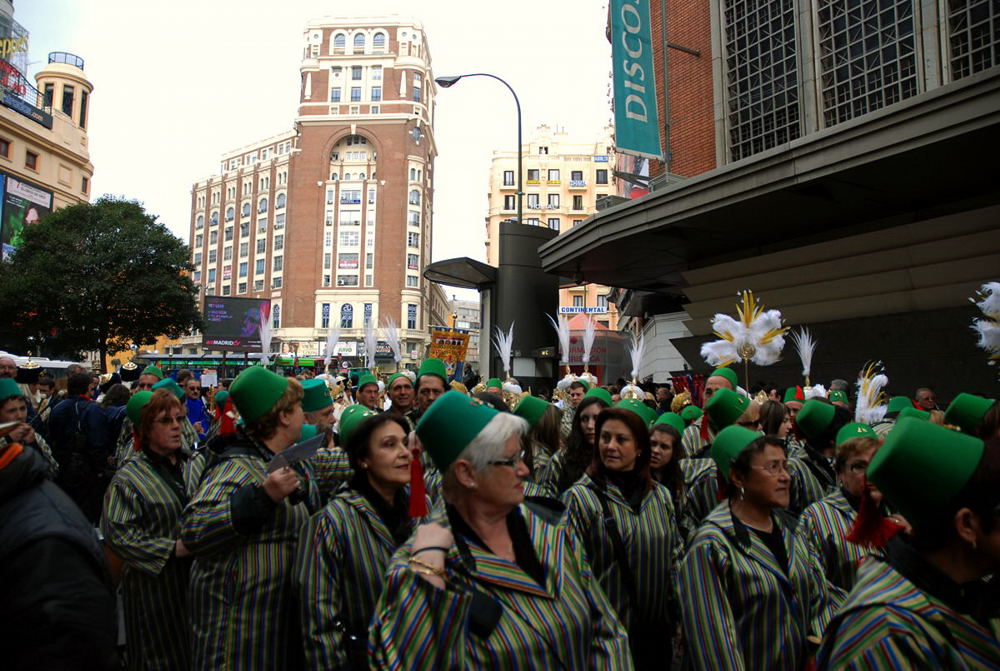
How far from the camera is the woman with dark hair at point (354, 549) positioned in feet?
8.46

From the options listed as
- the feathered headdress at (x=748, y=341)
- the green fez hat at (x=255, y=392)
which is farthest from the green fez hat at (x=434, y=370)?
the feathered headdress at (x=748, y=341)

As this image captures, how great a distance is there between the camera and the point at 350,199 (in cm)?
8462

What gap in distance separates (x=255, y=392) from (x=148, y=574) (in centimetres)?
109

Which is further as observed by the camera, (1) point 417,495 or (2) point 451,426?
(1) point 417,495

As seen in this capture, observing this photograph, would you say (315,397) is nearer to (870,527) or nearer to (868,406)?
(870,527)

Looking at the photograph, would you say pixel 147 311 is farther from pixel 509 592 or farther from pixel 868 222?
pixel 509 592

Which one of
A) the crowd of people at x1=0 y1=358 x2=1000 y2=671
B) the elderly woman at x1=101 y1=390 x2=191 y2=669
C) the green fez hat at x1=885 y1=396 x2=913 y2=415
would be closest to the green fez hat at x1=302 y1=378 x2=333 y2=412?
the crowd of people at x1=0 y1=358 x2=1000 y2=671

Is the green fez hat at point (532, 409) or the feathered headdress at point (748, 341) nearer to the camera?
the green fez hat at point (532, 409)

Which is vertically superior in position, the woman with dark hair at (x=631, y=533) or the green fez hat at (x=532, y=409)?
the green fez hat at (x=532, y=409)

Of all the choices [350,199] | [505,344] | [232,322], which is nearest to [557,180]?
[350,199]

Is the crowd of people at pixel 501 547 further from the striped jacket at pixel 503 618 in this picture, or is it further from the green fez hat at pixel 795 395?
the green fez hat at pixel 795 395

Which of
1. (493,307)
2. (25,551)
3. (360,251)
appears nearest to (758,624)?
(25,551)

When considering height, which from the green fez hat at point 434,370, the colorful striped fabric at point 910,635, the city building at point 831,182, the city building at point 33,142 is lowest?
the colorful striped fabric at point 910,635

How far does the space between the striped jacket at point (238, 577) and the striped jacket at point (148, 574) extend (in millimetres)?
408
